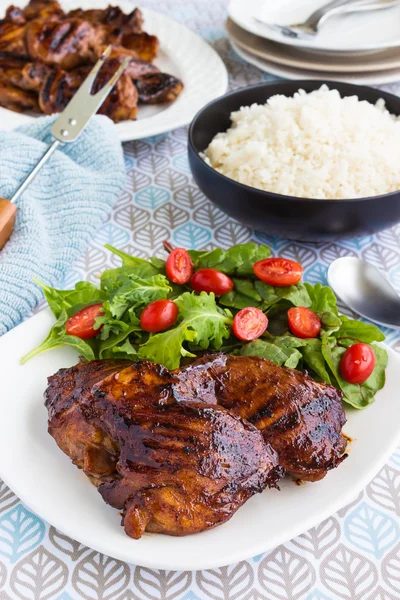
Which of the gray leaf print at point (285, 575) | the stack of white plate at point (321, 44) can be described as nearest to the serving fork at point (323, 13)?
the stack of white plate at point (321, 44)

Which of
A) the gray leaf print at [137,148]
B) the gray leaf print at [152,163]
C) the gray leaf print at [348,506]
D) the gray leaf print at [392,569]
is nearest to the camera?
the gray leaf print at [392,569]

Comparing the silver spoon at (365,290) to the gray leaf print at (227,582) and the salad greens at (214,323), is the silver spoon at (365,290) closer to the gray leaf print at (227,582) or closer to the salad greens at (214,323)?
the salad greens at (214,323)

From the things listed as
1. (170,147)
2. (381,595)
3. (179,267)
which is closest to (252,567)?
(381,595)

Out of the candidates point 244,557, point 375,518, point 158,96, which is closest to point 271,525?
point 244,557

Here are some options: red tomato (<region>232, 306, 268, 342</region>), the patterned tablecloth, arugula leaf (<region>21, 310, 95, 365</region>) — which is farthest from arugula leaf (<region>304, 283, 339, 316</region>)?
arugula leaf (<region>21, 310, 95, 365</region>)

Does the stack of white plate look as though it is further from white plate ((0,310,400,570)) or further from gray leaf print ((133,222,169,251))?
white plate ((0,310,400,570))

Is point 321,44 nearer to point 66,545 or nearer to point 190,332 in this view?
point 190,332
